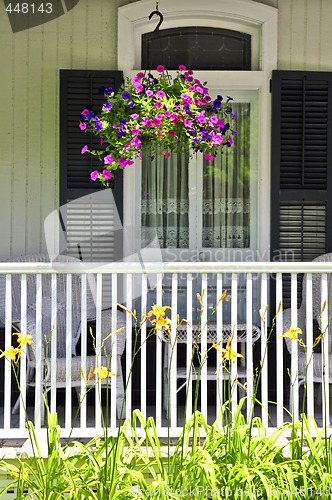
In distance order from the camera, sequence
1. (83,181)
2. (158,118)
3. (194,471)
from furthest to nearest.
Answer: (83,181) < (158,118) < (194,471)

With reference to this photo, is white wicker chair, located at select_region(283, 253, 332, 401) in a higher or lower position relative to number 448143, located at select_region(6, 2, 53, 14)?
lower

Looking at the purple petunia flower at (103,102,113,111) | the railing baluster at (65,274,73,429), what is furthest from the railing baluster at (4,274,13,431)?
the purple petunia flower at (103,102,113,111)

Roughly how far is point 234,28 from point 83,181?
62.7 inches

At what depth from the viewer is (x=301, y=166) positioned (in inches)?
258

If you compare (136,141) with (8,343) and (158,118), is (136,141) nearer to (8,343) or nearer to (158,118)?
(158,118)

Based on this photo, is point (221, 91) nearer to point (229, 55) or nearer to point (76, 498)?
point (229, 55)

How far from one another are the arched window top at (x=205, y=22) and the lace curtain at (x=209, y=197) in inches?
17.8

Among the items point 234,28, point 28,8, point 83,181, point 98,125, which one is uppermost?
point 28,8

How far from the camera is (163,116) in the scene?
5.23 meters

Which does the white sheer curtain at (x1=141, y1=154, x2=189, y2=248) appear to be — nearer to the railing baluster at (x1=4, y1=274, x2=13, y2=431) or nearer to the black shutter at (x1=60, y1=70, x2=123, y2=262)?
the black shutter at (x1=60, y1=70, x2=123, y2=262)

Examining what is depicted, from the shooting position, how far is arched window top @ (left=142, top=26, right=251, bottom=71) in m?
6.68

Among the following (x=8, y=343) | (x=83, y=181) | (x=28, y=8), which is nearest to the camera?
(x=8, y=343)

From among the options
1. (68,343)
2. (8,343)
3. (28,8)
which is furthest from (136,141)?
(28,8)

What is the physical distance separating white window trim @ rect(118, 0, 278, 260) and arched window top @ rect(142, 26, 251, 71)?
0.05 m
